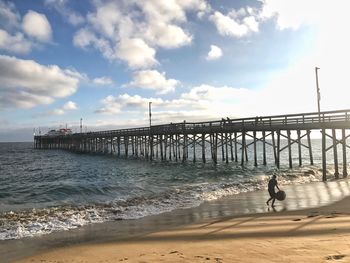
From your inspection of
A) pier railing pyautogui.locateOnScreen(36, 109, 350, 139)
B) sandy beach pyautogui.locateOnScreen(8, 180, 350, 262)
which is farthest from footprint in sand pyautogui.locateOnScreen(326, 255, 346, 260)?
pier railing pyautogui.locateOnScreen(36, 109, 350, 139)

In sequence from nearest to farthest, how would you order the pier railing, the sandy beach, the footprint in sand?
1. the footprint in sand
2. the sandy beach
3. the pier railing

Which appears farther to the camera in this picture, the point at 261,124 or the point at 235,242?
the point at 261,124

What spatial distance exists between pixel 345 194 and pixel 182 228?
900 centimetres

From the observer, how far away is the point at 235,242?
886 cm

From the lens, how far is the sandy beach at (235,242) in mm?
7508

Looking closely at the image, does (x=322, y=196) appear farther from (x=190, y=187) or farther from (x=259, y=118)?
(x=259, y=118)

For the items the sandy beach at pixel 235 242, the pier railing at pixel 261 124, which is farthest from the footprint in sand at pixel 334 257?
the pier railing at pixel 261 124

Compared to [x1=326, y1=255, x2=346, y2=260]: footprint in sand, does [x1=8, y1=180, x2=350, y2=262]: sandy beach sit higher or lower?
lower

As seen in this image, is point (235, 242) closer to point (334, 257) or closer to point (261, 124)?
point (334, 257)

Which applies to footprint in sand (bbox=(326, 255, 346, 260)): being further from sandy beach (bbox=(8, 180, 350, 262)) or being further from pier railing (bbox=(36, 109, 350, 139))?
pier railing (bbox=(36, 109, 350, 139))

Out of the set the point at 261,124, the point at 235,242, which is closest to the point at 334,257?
the point at 235,242

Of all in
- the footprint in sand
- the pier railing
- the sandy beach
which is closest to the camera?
the footprint in sand

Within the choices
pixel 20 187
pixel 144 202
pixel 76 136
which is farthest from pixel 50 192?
pixel 76 136

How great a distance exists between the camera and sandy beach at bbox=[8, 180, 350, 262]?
751 centimetres
